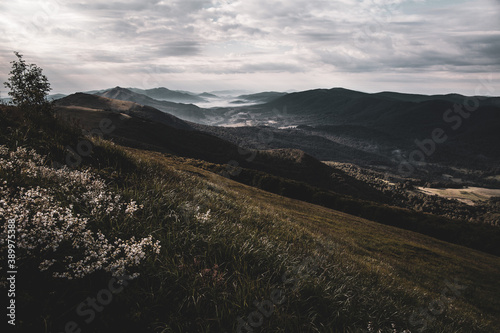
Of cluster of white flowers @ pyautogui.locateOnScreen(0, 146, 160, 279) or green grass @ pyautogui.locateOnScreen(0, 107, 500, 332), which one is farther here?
cluster of white flowers @ pyautogui.locateOnScreen(0, 146, 160, 279)

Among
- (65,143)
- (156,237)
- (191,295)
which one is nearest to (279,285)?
(191,295)

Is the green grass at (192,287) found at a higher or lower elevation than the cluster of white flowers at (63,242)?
lower

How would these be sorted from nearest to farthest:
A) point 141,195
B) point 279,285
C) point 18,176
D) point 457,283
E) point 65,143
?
point 279,285 → point 18,176 → point 141,195 → point 65,143 → point 457,283

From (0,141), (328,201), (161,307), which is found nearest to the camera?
(161,307)

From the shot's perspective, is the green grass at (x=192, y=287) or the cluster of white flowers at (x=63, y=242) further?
the cluster of white flowers at (x=63, y=242)

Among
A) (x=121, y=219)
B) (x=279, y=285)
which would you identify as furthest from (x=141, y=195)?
(x=279, y=285)

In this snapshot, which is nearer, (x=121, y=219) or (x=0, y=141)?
(x=121, y=219)

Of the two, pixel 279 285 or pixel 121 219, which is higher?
pixel 121 219

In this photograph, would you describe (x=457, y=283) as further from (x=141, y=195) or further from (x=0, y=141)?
(x=0, y=141)

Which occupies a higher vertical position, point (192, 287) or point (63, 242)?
point (63, 242)

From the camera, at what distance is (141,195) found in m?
6.96

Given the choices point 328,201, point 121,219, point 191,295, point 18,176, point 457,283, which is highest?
point 18,176

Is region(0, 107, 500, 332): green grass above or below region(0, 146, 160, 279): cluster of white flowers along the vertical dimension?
below

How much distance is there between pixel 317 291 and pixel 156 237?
147 inches
